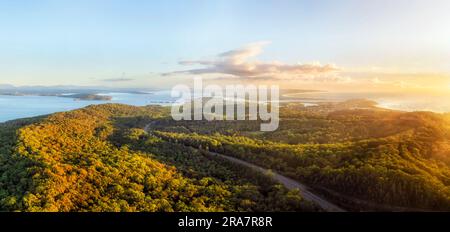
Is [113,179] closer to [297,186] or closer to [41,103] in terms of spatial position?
[297,186]

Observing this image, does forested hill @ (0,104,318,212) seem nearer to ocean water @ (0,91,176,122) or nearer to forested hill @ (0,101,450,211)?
forested hill @ (0,101,450,211)

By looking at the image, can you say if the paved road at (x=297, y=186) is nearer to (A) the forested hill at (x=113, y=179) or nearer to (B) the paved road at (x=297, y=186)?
(B) the paved road at (x=297, y=186)

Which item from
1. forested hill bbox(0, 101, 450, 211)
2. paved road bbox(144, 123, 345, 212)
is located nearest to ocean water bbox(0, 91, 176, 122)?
forested hill bbox(0, 101, 450, 211)

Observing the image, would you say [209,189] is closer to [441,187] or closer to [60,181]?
[60,181]

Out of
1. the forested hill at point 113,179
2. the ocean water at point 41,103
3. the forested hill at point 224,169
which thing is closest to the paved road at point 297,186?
the forested hill at point 224,169

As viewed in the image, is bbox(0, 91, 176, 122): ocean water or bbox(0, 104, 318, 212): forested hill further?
bbox(0, 91, 176, 122): ocean water
